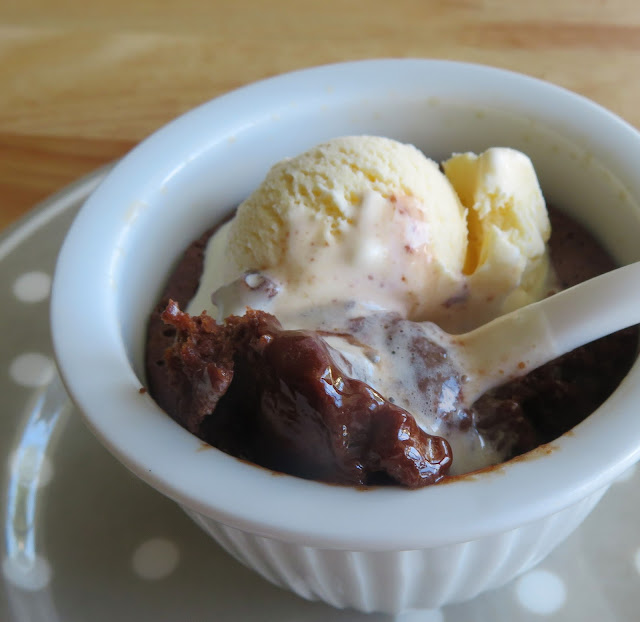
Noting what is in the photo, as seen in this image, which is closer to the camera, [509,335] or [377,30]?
[509,335]

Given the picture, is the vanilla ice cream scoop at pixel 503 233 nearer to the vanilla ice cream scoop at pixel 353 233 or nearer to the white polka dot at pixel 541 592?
the vanilla ice cream scoop at pixel 353 233

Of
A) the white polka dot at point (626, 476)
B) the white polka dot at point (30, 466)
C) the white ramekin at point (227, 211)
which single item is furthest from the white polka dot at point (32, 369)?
the white polka dot at point (626, 476)

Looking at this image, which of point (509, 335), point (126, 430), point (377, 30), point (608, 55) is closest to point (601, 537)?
point (509, 335)

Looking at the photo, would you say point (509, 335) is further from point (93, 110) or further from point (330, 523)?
point (93, 110)

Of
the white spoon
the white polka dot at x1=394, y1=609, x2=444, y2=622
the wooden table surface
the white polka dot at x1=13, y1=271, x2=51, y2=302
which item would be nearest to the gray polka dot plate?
the white polka dot at x1=394, y1=609, x2=444, y2=622

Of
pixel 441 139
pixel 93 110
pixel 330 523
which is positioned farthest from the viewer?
pixel 93 110

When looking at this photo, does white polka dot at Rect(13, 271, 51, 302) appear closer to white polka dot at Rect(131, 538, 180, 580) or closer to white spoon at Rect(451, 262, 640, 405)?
white polka dot at Rect(131, 538, 180, 580)
